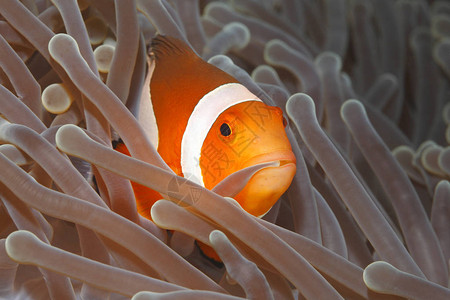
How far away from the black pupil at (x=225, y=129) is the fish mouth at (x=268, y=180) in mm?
66

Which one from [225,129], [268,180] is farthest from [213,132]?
[268,180]

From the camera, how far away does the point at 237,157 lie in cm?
80

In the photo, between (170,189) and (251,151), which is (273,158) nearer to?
(251,151)

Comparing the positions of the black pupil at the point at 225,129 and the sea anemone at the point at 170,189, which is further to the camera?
the black pupil at the point at 225,129

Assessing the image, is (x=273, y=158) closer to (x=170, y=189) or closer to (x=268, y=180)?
(x=268, y=180)

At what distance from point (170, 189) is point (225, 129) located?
0.16 metres

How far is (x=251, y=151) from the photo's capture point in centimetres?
79

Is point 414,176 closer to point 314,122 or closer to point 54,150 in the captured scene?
point 314,122

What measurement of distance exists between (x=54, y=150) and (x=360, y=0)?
160 cm

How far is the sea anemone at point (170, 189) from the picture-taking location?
28.0 inches

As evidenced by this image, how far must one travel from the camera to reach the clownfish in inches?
31.3

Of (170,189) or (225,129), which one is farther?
(225,129)

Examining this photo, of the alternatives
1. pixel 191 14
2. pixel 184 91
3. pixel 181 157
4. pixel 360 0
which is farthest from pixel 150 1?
pixel 360 0

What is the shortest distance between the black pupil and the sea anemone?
10 cm
